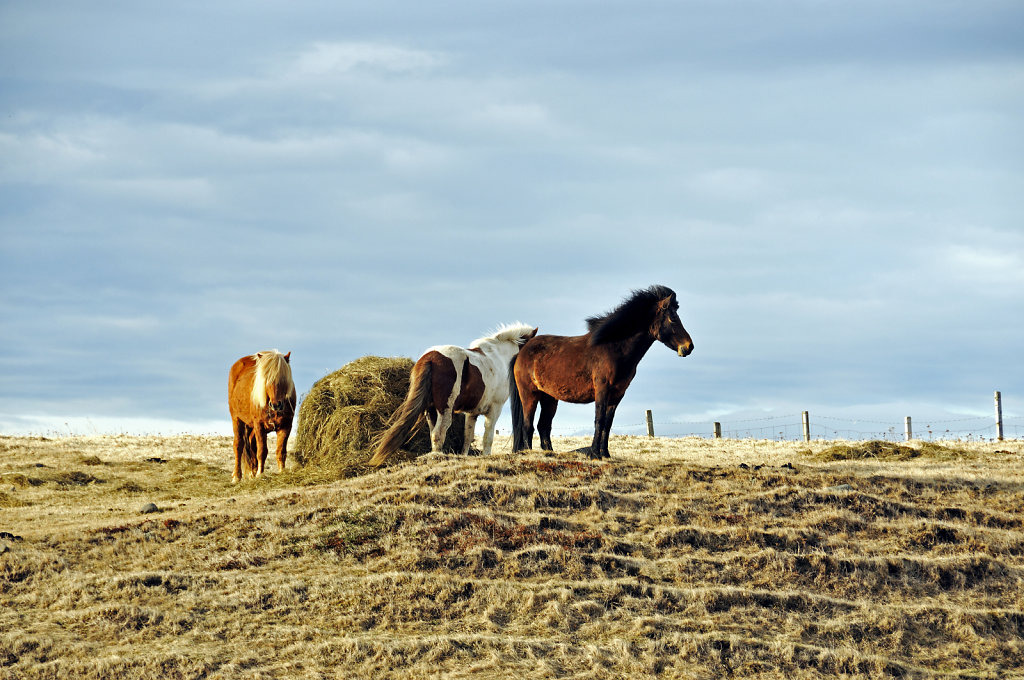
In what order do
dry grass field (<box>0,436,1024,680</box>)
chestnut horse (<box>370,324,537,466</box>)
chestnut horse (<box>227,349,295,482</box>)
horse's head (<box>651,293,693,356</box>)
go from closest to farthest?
dry grass field (<box>0,436,1024,680</box>), horse's head (<box>651,293,693,356</box>), chestnut horse (<box>370,324,537,466</box>), chestnut horse (<box>227,349,295,482</box>)

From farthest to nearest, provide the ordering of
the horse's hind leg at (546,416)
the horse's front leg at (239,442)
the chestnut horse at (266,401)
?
1. the horse's front leg at (239,442)
2. the chestnut horse at (266,401)
3. the horse's hind leg at (546,416)

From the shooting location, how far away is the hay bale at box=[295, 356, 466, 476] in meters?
16.8

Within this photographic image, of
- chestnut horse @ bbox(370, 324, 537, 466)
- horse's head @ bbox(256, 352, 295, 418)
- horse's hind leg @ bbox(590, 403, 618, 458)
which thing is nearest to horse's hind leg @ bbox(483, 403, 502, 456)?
chestnut horse @ bbox(370, 324, 537, 466)

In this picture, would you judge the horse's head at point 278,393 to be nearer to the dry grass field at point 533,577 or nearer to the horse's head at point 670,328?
the dry grass field at point 533,577

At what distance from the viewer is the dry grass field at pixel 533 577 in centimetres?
872

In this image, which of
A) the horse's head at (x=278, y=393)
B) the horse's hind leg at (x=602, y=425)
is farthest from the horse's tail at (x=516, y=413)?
the horse's head at (x=278, y=393)

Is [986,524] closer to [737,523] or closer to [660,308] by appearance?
[737,523]

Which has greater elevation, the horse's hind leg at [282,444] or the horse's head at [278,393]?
the horse's head at [278,393]

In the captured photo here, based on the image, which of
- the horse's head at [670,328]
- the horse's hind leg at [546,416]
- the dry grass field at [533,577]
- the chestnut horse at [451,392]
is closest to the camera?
the dry grass field at [533,577]

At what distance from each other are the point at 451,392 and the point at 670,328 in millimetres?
3978

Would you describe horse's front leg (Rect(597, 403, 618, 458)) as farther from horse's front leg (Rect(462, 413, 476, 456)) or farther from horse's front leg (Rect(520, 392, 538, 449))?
horse's front leg (Rect(462, 413, 476, 456))

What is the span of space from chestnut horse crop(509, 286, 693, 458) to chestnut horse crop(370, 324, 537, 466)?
61 cm

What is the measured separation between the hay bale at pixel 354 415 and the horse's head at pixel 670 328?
4600mm

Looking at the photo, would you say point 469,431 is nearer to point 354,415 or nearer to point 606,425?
point 354,415
